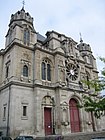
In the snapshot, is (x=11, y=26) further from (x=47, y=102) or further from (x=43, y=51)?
(x=47, y=102)

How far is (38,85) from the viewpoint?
64.8ft

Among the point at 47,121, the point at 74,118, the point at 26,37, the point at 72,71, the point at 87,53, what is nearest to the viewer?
the point at 47,121

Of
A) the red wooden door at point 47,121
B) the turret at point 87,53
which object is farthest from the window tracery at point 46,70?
the turret at point 87,53

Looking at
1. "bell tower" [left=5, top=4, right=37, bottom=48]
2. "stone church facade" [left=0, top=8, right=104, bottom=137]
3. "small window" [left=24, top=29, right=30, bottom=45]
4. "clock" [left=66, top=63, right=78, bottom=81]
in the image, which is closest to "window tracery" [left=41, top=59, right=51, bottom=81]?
"stone church facade" [left=0, top=8, right=104, bottom=137]

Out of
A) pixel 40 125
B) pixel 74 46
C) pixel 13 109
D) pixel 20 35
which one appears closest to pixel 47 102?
pixel 40 125

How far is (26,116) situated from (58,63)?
8.62 metres

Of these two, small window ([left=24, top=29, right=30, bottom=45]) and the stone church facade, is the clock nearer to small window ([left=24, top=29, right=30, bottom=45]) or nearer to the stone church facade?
the stone church facade

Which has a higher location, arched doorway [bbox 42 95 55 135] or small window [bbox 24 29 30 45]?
small window [bbox 24 29 30 45]

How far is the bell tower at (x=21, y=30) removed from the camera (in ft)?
71.0

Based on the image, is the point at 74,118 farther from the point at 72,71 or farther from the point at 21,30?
the point at 21,30

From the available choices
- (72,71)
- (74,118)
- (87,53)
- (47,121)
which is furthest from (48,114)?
(87,53)

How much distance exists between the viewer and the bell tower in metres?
21.6

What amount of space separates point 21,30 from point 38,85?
814cm

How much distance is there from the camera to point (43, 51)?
22688mm
